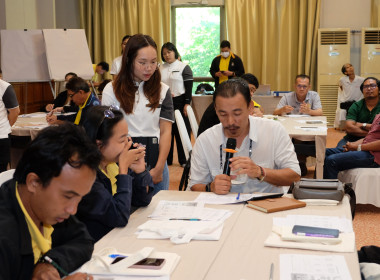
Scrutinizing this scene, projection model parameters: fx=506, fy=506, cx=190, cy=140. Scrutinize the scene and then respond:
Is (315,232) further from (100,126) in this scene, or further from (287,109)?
(287,109)

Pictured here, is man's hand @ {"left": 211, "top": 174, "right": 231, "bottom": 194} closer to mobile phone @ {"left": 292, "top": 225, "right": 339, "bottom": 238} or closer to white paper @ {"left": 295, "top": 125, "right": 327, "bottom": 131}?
mobile phone @ {"left": 292, "top": 225, "right": 339, "bottom": 238}

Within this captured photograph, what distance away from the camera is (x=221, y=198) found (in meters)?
2.51

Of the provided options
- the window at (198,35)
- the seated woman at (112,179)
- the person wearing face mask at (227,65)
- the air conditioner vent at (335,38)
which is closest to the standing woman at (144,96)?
the seated woman at (112,179)

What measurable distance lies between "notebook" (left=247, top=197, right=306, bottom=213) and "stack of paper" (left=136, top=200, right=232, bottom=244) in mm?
145

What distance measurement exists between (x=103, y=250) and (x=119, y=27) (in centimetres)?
958

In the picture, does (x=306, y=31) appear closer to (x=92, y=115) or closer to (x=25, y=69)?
(x=25, y=69)

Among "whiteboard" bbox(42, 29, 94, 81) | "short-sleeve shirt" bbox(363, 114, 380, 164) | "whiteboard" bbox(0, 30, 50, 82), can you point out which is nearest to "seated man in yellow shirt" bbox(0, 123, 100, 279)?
"short-sleeve shirt" bbox(363, 114, 380, 164)

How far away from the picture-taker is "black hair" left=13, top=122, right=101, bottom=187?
56.1 inches

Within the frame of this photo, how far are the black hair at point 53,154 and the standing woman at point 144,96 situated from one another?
142 centimetres

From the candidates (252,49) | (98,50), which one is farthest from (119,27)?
(252,49)

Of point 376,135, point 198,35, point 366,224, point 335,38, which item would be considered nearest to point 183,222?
point 366,224

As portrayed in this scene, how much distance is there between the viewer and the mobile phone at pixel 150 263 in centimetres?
165

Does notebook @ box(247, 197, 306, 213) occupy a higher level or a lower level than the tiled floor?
higher

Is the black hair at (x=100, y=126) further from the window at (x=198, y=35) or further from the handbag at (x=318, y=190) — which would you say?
the window at (x=198, y=35)
